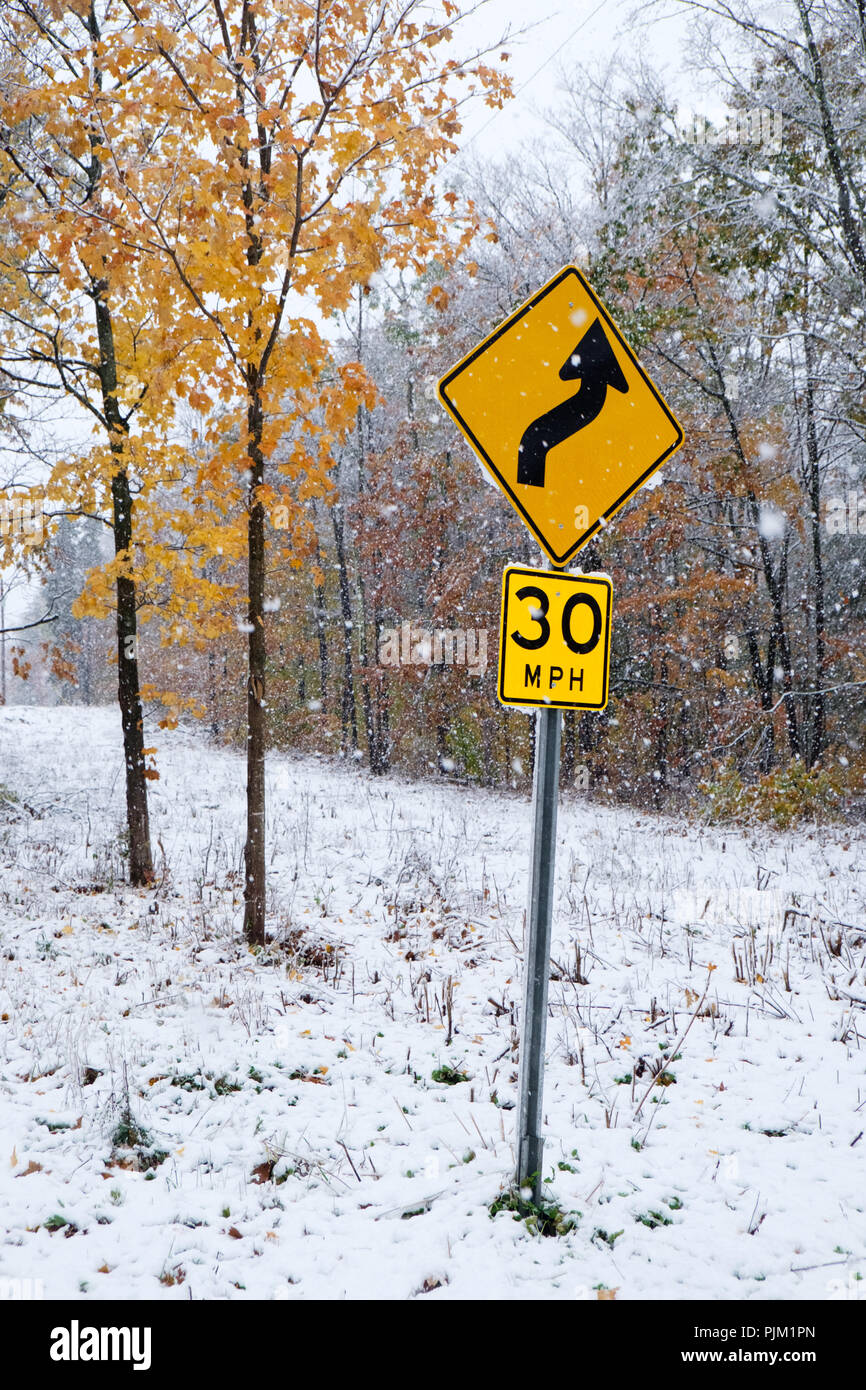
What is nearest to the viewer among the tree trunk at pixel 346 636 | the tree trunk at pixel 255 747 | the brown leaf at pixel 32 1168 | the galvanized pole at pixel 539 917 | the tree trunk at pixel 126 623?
the galvanized pole at pixel 539 917

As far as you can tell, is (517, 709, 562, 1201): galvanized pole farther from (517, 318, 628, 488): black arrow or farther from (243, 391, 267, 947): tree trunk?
(243, 391, 267, 947): tree trunk

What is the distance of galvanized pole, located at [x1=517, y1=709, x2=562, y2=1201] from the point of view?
2953 mm

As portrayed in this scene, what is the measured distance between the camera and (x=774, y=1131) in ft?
12.5

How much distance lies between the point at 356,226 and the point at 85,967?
5883 millimetres

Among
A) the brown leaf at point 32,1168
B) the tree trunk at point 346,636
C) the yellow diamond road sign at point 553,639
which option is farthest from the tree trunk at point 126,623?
the tree trunk at point 346,636

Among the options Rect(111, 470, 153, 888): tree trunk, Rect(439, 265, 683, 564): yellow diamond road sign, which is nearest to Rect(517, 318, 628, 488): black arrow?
Rect(439, 265, 683, 564): yellow diamond road sign

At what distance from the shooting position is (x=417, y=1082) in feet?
14.4

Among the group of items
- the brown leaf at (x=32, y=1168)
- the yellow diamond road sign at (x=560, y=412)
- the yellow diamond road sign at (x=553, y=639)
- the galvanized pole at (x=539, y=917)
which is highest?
the yellow diamond road sign at (x=560, y=412)

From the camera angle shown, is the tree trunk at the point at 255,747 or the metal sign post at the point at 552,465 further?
the tree trunk at the point at 255,747

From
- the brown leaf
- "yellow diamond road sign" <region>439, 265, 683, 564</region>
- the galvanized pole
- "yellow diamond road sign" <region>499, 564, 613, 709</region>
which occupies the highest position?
"yellow diamond road sign" <region>439, 265, 683, 564</region>

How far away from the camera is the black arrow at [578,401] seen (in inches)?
117

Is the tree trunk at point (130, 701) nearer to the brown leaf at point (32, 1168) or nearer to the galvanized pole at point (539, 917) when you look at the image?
the brown leaf at point (32, 1168)

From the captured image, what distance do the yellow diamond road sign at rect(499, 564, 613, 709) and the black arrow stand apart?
0.42 metres
